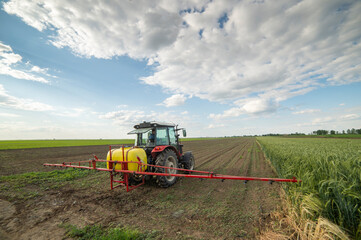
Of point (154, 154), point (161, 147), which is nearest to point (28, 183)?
point (154, 154)

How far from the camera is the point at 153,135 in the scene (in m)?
6.38

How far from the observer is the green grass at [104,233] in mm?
2796

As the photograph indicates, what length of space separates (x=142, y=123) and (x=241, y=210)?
4807 mm

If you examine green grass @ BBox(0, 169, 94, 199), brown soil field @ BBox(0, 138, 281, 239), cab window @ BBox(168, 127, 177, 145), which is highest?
cab window @ BBox(168, 127, 177, 145)

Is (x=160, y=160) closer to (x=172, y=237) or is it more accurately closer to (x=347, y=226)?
(x=172, y=237)

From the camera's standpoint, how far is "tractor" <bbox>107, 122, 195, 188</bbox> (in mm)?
4997

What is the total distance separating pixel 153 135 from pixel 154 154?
0.93 metres

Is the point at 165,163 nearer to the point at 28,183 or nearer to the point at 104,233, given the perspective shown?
the point at 104,233

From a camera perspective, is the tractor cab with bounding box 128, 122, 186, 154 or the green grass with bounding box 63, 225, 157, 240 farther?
the tractor cab with bounding box 128, 122, 186, 154

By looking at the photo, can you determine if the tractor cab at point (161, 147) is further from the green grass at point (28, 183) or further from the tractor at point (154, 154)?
the green grass at point (28, 183)

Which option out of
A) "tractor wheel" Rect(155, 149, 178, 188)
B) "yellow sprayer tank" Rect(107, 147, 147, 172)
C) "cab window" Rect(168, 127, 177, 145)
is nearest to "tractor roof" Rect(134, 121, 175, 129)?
"cab window" Rect(168, 127, 177, 145)

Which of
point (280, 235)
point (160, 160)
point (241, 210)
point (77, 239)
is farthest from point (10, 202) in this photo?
point (280, 235)

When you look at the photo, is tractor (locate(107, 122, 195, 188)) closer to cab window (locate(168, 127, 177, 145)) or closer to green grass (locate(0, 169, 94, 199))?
cab window (locate(168, 127, 177, 145))

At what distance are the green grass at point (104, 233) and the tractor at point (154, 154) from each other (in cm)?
146
